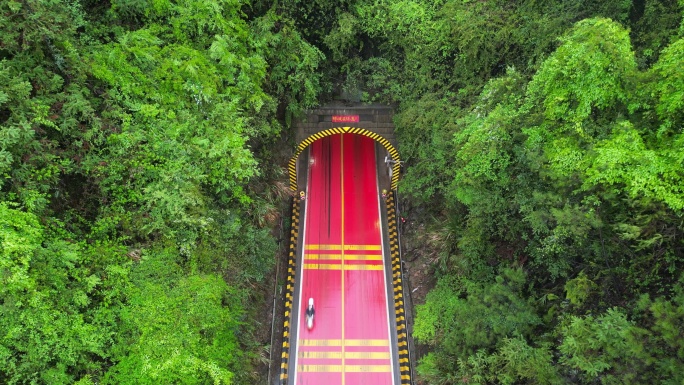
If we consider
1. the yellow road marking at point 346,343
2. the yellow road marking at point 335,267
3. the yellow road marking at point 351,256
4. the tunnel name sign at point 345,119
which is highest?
the tunnel name sign at point 345,119

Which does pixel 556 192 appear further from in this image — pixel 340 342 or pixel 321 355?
pixel 321 355

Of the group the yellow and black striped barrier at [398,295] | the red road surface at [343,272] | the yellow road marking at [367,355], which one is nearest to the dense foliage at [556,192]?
the yellow and black striped barrier at [398,295]

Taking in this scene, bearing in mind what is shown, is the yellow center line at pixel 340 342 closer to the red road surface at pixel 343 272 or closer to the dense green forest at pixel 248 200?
the red road surface at pixel 343 272

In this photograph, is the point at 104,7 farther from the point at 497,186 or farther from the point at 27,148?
the point at 497,186

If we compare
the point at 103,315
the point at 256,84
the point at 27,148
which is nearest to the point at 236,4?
the point at 256,84

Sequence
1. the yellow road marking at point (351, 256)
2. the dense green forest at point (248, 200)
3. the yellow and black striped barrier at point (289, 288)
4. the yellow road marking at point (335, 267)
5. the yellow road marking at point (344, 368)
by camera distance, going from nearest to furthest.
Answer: the dense green forest at point (248, 200)
the yellow road marking at point (344, 368)
the yellow and black striped barrier at point (289, 288)
the yellow road marking at point (335, 267)
the yellow road marking at point (351, 256)

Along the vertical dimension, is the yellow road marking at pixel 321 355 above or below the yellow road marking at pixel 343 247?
below

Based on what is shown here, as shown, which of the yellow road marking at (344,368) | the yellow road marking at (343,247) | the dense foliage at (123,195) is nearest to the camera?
the dense foliage at (123,195)
